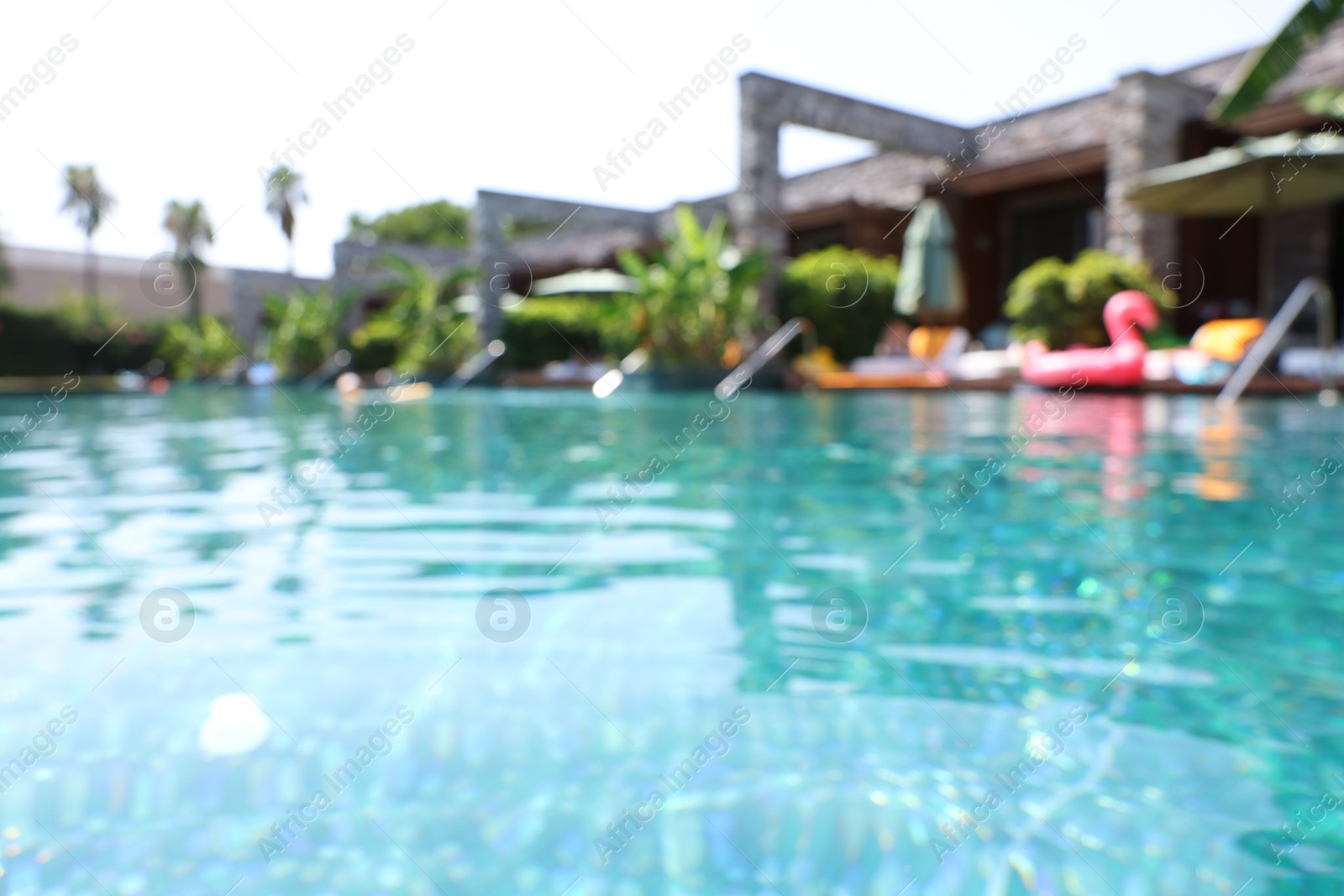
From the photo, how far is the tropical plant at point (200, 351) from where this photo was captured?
30.4 m

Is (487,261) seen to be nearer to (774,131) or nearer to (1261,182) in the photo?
(774,131)

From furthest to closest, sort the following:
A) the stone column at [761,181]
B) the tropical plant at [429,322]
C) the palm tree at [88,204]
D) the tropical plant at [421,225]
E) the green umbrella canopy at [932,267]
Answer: the tropical plant at [421,225]
the palm tree at [88,204]
the tropical plant at [429,322]
the stone column at [761,181]
the green umbrella canopy at [932,267]

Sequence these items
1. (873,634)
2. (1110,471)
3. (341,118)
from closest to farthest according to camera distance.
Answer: (873,634) < (1110,471) < (341,118)

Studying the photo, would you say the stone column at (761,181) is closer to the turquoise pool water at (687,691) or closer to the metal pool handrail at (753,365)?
the metal pool handrail at (753,365)

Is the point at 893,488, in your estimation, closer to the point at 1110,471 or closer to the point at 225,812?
the point at 1110,471

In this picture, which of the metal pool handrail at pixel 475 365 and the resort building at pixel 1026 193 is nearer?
the resort building at pixel 1026 193

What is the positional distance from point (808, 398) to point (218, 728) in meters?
11.7

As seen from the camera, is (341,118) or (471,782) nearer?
(471,782)

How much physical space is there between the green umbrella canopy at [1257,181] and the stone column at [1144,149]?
2.04 metres

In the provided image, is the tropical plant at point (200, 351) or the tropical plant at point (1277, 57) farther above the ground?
the tropical plant at point (200, 351)

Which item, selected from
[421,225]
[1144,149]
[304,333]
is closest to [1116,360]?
[1144,149]

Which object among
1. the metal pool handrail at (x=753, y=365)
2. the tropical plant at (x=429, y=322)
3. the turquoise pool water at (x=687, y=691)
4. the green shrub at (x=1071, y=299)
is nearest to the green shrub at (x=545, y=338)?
the tropical plant at (x=429, y=322)

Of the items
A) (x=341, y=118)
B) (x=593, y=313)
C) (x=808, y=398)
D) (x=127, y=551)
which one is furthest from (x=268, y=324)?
(x=127, y=551)

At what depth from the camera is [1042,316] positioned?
14594mm
